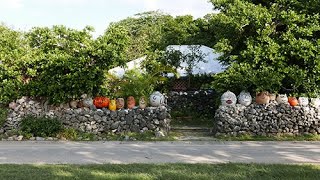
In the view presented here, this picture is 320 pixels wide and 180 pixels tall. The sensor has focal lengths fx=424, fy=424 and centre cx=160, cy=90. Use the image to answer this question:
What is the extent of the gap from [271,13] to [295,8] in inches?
34.0

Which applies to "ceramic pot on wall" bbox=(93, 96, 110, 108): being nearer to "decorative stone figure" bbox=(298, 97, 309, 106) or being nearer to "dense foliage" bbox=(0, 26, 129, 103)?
"dense foliage" bbox=(0, 26, 129, 103)

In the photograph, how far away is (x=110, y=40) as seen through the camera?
13031 millimetres

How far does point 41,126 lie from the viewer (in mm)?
12305

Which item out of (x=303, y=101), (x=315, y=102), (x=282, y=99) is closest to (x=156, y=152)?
(x=282, y=99)

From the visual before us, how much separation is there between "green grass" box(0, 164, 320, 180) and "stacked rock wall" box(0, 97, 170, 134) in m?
4.57

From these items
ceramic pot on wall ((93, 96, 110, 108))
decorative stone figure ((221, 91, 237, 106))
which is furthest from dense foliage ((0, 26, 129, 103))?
decorative stone figure ((221, 91, 237, 106))

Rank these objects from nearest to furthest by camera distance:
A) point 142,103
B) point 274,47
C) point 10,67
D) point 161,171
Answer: point 161,171 → point 10,67 → point 142,103 → point 274,47

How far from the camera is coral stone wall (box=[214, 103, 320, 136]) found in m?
12.8

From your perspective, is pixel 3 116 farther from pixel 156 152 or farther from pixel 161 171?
pixel 161 171

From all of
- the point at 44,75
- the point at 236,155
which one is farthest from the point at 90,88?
the point at 236,155

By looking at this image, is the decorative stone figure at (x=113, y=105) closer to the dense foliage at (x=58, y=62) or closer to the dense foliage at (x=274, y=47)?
the dense foliage at (x=58, y=62)

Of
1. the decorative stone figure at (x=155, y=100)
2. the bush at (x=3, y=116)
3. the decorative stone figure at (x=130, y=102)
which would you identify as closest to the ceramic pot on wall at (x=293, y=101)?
the decorative stone figure at (x=155, y=100)

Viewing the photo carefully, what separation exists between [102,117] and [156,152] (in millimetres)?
3246

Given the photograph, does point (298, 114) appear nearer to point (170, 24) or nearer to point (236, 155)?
point (236, 155)
